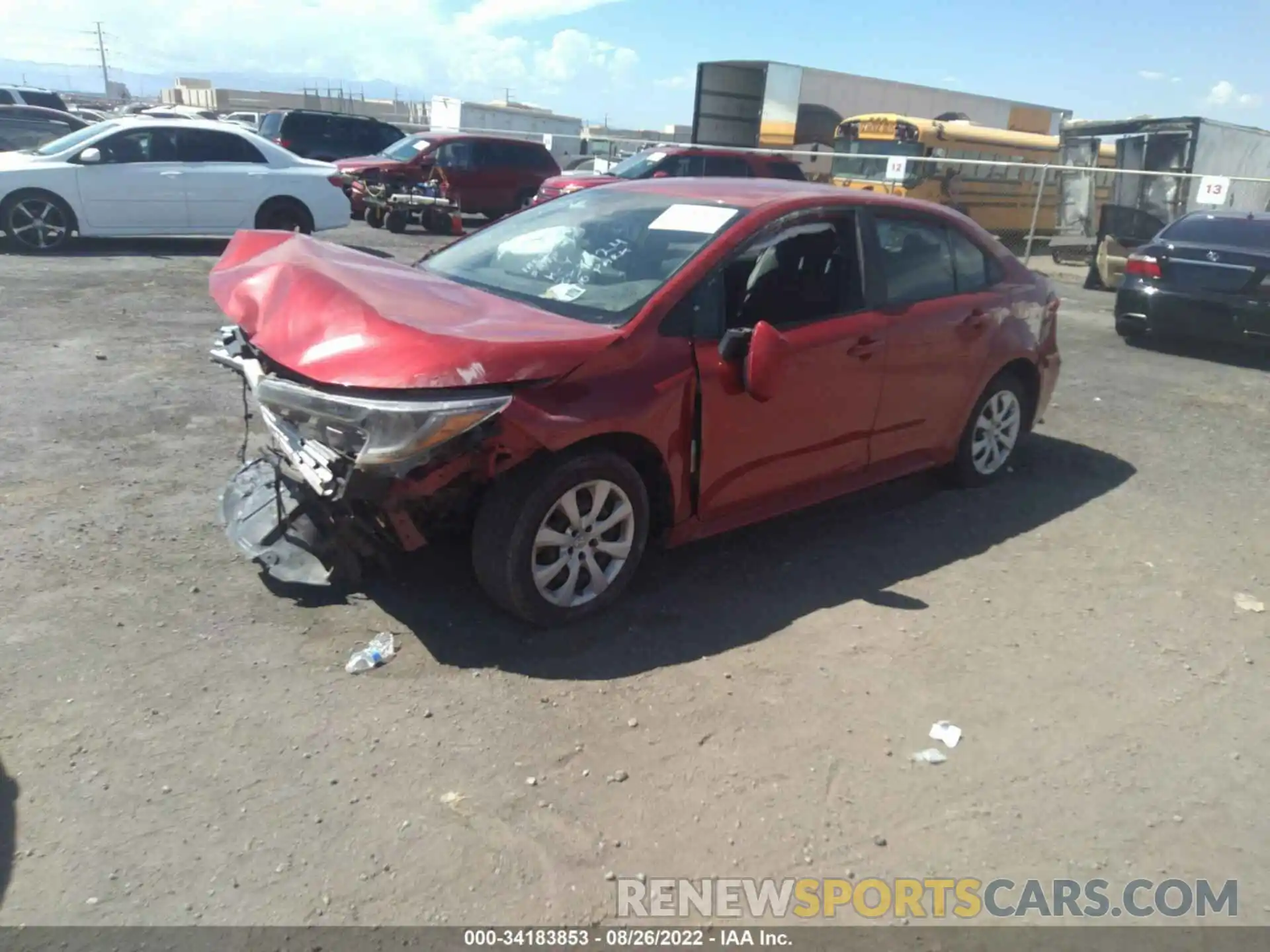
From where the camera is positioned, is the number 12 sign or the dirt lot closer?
the dirt lot

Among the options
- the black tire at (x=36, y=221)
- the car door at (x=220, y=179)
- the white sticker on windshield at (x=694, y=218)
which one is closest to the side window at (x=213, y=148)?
the car door at (x=220, y=179)

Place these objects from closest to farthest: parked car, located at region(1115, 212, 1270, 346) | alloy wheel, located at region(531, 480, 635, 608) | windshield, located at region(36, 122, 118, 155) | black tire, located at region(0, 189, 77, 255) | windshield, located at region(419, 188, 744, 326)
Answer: alloy wheel, located at region(531, 480, 635, 608) < windshield, located at region(419, 188, 744, 326) < parked car, located at region(1115, 212, 1270, 346) < black tire, located at region(0, 189, 77, 255) < windshield, located at region(36, 122, 118, 155)

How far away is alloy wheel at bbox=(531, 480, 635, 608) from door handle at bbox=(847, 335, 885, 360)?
1.41 metres

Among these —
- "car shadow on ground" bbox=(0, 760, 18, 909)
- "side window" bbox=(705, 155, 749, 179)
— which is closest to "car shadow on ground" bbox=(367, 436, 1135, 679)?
"car shadow on ground" bbox=(0, 760, 18, 909)

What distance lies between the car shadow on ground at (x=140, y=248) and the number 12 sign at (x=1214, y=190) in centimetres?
1446

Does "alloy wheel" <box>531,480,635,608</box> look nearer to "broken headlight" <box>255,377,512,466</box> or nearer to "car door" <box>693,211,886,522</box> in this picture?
"car door" <box>693,211,886,522</box>

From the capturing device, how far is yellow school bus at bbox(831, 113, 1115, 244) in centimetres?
1956

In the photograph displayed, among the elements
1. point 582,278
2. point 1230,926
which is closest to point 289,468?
point 582,278

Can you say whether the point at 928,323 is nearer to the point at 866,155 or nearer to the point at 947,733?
the point at 947,733

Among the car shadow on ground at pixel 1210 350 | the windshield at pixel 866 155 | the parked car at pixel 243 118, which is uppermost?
the parked car at pixel 243 118

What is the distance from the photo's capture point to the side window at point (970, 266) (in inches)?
211

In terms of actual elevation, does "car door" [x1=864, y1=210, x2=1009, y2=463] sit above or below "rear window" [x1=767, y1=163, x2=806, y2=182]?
below

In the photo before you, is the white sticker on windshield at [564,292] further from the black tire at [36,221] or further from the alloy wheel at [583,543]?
the black tire at [36,221]
